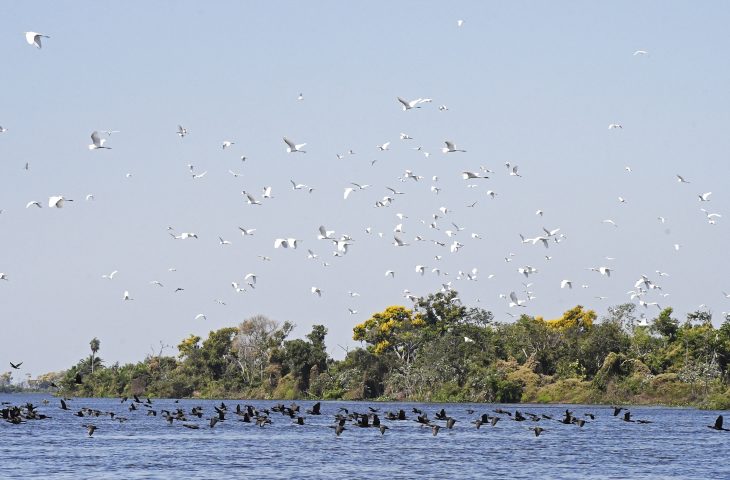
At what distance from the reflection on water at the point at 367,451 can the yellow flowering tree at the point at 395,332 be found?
1554 inches

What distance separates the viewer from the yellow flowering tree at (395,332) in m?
115

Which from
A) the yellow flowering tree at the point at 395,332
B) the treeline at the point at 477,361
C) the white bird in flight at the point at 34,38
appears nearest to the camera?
the white bird in flight at the point at 34,38

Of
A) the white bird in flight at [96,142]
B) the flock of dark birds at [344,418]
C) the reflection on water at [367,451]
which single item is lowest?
the reflection on water at [367,451]

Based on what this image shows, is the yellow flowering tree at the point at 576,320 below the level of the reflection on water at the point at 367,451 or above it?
above

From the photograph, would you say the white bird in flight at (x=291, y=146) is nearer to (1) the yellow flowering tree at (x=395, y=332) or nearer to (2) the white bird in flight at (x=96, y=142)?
(2) the white bird in flight at (x=96, y=142)

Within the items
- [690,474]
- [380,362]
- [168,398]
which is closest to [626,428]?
[690,474]

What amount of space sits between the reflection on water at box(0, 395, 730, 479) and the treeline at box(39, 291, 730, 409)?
2223 centimetres

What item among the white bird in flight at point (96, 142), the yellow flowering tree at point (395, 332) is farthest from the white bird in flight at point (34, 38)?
the yellow flowering tree at point (395, 332)

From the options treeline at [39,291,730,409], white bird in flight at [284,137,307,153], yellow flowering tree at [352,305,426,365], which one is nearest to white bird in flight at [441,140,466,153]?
white bird in flight at [284,137,307,153]

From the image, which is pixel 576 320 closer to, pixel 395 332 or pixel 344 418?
pixel 395 332

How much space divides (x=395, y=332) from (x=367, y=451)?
66781 millimetres

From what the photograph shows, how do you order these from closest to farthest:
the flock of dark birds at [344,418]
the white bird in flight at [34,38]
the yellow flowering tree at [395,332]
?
the white bird in flight at [34,38] < the flock of dark birds at [344,418] < the yellow flowering tree at [395,332]

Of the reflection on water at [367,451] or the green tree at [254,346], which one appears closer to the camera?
the reflection on water at [367,451]

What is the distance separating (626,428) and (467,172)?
940 inches
